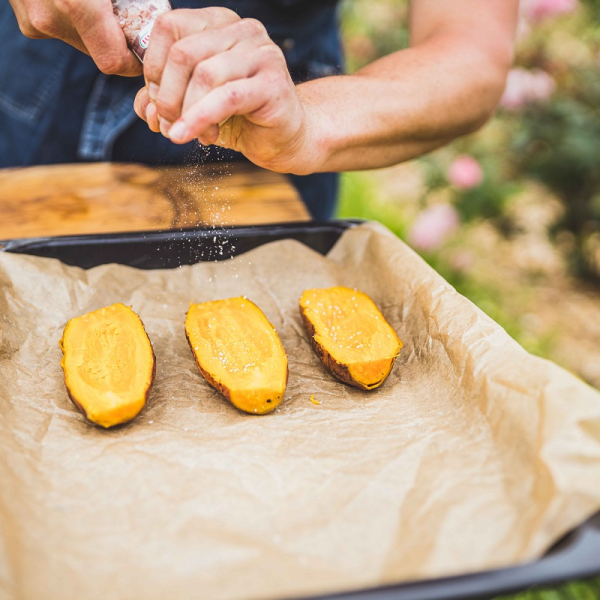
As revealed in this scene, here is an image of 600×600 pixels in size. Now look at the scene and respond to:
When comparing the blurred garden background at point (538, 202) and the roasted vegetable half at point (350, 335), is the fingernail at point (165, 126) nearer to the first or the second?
the roasted vegetable half at point (350, 335)

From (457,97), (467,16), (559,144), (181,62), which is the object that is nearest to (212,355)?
(181,62)

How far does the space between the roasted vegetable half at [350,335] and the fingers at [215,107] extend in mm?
433

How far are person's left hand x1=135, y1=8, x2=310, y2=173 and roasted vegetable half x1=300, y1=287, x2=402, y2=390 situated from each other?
0.38 meters

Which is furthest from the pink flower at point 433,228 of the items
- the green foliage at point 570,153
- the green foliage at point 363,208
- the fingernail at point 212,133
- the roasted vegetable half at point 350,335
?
the fingernail at point 212,133

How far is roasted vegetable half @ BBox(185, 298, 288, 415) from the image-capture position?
1.01m

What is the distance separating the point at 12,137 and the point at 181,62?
3.65 ft

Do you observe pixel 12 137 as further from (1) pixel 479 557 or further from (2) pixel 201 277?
(1) pixel 479 557

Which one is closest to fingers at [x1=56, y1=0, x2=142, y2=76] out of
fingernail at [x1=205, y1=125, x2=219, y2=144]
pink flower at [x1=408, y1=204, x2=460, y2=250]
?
fingernail at [x1=205, y1=125, x2=219, y2=144]

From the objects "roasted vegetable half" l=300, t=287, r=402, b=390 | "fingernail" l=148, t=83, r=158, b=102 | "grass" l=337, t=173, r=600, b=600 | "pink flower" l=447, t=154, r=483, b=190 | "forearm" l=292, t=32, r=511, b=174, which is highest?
"fingernail" l=148, t=83, r=158, b=102

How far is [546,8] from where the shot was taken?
2.67 m

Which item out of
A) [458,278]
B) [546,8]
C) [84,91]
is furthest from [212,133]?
[546,8]

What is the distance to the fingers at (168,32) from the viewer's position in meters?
0.91

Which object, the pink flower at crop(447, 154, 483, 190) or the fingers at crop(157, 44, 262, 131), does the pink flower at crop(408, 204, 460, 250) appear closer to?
the pink flower at crop(447, 154, 483, 190)

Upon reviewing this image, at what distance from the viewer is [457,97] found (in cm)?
147
